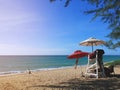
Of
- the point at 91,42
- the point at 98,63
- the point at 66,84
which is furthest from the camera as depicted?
the point at 91,42

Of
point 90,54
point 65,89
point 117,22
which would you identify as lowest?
point 65,89

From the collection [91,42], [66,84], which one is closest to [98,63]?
[91,42]

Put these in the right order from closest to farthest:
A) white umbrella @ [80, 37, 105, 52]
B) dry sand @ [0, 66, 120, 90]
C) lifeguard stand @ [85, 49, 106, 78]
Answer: dry sand @ [0, 66, 120, 90]
lifeguard stand @ [85, 49, 106, 78]
white umbrella @ [80, 37, 105, 52]

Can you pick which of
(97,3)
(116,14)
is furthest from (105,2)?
(116,14)

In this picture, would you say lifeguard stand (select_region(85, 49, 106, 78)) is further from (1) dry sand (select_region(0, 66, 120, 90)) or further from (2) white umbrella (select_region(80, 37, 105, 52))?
(2) white umbrella (select_region(80, 37, 105, 52))

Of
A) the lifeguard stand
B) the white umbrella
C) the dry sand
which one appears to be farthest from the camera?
the white umbrella

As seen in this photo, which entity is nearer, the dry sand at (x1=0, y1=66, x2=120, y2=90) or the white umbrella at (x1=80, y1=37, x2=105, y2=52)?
the dry sand at (x1=0, y1=66, x2=120, y2=90)

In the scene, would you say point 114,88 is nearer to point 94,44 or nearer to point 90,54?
point 90,54

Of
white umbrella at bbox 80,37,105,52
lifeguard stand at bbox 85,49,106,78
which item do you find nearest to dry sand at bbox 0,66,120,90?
lifeguard stand at bbox 85,49,106,78

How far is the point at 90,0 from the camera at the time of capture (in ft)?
33.1

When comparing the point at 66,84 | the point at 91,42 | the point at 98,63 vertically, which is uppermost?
the point at 91,42

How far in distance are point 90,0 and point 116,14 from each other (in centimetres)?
168

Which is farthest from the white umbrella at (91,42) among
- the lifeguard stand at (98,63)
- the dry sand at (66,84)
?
the dry sand at (66,84)

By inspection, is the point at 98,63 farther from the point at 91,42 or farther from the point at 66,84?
the point at 66,84
